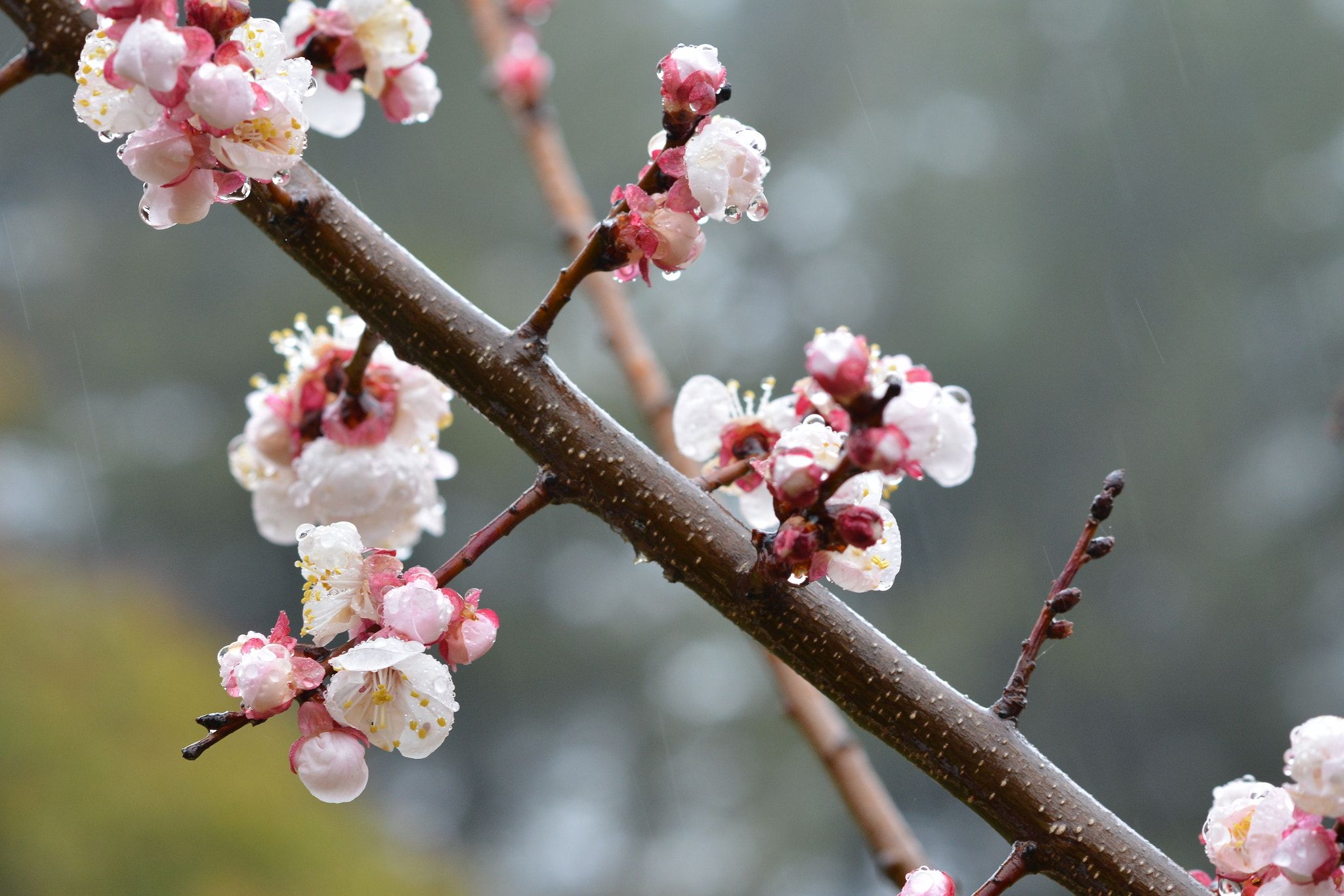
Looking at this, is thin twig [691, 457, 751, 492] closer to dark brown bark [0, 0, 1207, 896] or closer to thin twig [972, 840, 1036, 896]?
dark brown bark [0, 0, 1207, 896]

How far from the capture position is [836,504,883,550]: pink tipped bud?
367 millimetres

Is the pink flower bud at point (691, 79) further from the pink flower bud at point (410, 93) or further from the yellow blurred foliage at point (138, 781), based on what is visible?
the yellow blurred foliage at point (138, 781)

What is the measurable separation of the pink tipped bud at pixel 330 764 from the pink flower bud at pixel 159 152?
0.22m

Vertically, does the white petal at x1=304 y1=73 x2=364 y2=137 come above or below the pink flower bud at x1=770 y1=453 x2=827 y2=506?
below

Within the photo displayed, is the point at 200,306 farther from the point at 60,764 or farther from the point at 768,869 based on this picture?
the point at 768,869

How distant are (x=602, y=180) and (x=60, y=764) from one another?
3133 millimetres

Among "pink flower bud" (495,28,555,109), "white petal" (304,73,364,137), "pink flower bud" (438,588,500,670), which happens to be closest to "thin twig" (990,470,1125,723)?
"pink flower bud" (438,588,500,670)

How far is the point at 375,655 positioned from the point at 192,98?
212mm

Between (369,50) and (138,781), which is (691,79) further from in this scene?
(138,781)

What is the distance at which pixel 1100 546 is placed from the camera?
0.41 m

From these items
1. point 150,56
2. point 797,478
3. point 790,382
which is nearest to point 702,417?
point 797,478

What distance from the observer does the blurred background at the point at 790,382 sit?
382cm

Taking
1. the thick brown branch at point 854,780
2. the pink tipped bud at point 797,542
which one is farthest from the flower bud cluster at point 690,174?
the thick brown branch at point 854,780

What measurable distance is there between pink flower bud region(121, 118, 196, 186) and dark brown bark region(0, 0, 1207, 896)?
0.14 ft
